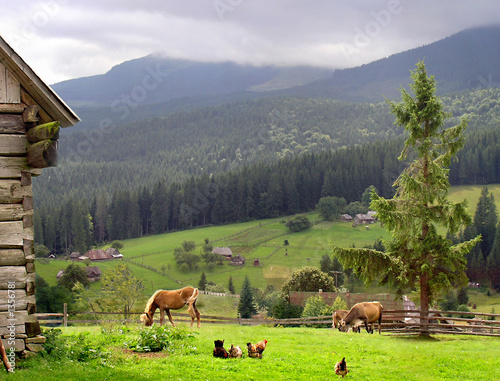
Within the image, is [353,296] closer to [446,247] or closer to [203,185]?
[446,247]

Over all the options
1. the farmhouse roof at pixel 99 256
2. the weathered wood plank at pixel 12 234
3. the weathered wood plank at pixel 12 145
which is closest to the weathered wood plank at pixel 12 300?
the weathered wood plank at pixel 12 234

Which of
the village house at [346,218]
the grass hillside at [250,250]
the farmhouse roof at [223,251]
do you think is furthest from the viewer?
the village house at [346,218]

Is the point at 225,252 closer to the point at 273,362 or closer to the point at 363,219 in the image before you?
the point at 363,219

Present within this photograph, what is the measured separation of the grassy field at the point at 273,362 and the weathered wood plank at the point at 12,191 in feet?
12.2

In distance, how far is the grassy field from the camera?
11.2 m

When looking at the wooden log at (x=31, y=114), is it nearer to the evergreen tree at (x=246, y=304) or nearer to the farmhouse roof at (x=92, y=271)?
the evergreen tree at (x=246, y=304)

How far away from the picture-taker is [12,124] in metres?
10.9

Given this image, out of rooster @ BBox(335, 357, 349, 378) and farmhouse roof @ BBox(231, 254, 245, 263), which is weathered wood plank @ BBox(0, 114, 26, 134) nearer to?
rooster @ BBox(335, 357, 349, 378)

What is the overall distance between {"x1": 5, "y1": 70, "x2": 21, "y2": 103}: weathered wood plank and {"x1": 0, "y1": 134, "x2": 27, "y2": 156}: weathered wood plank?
863mm

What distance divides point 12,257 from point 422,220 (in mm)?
18330

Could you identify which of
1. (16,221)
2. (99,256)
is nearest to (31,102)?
(16,221)

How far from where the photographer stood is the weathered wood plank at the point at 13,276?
10.6m

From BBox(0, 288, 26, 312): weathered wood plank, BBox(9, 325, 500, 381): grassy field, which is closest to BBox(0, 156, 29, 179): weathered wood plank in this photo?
BBox(0, 288, 26, 312): weathered wood plank

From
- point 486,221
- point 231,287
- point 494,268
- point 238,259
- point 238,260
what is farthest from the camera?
point 486,221
